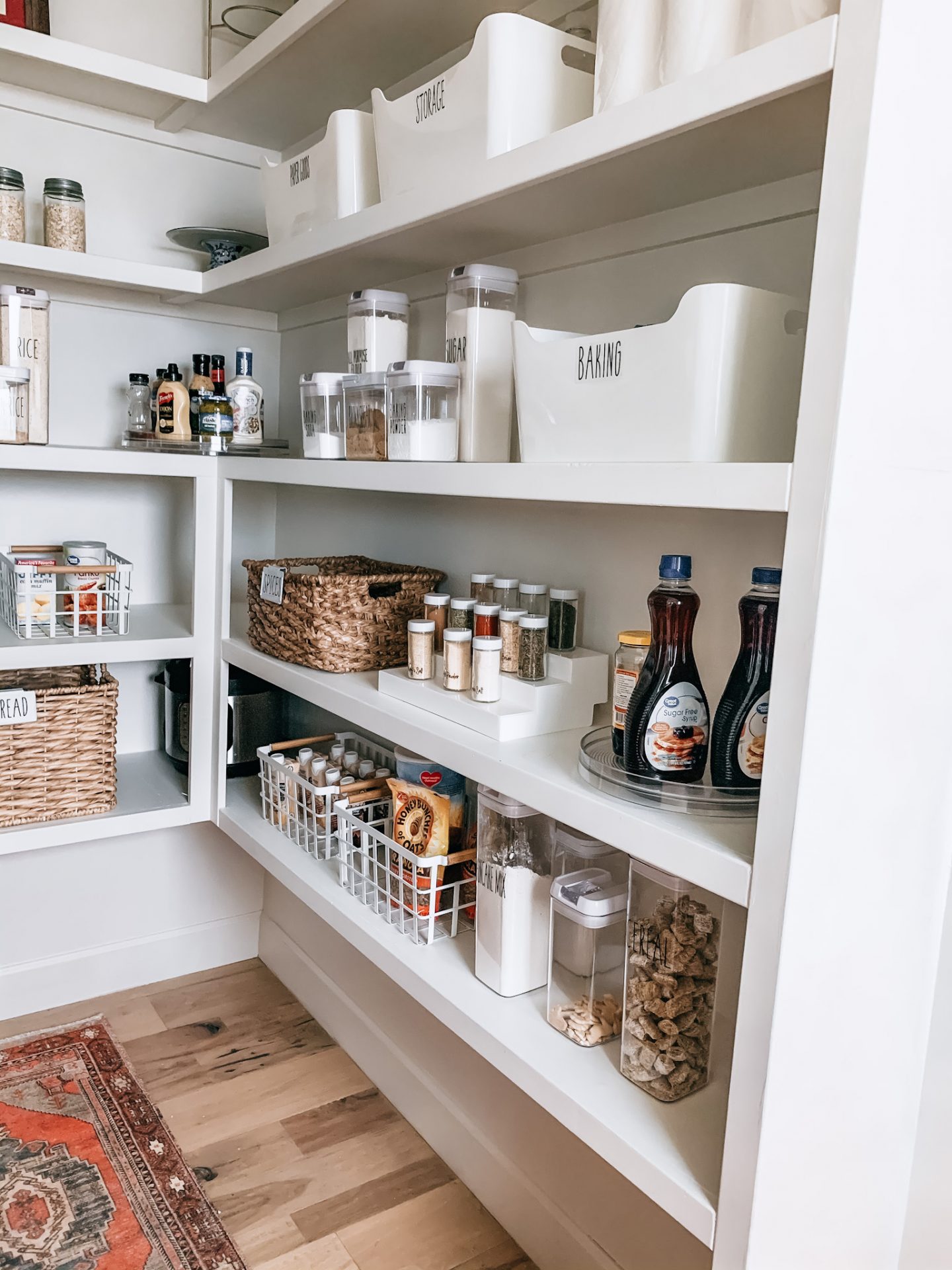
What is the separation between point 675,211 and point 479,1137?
1.55 metres

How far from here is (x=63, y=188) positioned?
1922mm

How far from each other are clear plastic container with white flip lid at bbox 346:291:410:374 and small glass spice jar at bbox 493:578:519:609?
1.40ft

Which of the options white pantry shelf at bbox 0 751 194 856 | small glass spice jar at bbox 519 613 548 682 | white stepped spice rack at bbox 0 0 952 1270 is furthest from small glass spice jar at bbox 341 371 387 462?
white pantry shelf at bbox 0 751 194 856

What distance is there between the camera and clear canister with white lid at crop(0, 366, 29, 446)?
1808mm

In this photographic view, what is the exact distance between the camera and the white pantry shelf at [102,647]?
73.3 inches

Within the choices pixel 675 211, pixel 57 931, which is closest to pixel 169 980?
pixel 57 931

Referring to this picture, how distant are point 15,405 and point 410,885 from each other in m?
1.17

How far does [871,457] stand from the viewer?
2.78 feet

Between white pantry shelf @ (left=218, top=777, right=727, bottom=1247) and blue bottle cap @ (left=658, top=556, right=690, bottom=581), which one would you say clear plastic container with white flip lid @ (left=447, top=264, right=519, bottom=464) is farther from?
white pantry shelf @ (left=218, top=777, right=727, bottom=1247)

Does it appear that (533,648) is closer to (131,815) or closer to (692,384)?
(692,384)

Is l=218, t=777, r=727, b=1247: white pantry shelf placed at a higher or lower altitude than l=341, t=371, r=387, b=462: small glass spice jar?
lower

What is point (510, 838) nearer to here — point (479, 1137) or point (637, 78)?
point (479, 1137)

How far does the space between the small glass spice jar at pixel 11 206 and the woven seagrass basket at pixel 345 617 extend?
83 cm

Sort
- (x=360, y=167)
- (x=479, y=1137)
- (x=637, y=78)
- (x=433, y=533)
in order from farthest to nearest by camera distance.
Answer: (x=433, y=533) → (x=479, y=1137) → (x=360, y=167) → (x=637, y=78)
